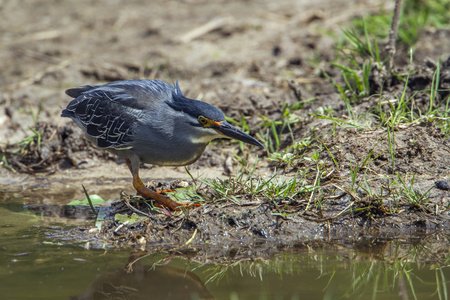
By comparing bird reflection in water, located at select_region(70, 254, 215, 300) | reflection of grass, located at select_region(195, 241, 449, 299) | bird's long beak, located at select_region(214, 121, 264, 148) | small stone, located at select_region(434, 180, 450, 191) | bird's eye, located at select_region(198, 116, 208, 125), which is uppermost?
bird's eye, located at select_region(198, 116, 208, 125)

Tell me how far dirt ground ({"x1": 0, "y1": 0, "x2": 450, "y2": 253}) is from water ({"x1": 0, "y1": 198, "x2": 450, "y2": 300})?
1.04 ft

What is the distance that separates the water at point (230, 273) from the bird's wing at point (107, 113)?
1240 mm

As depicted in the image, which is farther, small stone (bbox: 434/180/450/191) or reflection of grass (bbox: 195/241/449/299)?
small stone (bbox: 434/180/450/191)

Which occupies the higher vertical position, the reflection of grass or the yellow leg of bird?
the yellow leg of bird

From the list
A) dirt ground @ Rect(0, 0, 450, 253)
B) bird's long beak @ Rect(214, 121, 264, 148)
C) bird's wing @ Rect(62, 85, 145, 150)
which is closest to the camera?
dirt ground @ Rect(0, 0, 450, 253)

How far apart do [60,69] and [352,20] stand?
4843 mm

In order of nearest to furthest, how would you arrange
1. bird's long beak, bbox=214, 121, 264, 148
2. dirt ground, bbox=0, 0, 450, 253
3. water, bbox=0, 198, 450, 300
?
1. water, bbox=0, 198, 450, 300
2. dirt ground, bbox=0, 0, 450, 253
3. bird's long beak, bbox=214, 121, 264, 148

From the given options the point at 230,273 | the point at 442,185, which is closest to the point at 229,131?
the point at 230,273

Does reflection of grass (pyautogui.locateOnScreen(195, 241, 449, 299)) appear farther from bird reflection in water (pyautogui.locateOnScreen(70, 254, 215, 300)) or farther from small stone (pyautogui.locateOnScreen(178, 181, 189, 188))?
small stone (pyautogui.locateOnScreen(178, 181, 189, 188))

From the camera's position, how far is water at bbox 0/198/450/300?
12.0ft

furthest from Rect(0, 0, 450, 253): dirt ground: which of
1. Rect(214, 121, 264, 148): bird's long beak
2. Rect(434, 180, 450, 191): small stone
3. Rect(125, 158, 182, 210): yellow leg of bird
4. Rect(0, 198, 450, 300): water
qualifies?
Rect(214, 121, 264, 148): bird's long beak

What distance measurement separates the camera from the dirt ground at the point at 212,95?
479cm

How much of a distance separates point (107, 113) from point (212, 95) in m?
2.45

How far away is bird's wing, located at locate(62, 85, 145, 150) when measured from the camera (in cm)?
528
